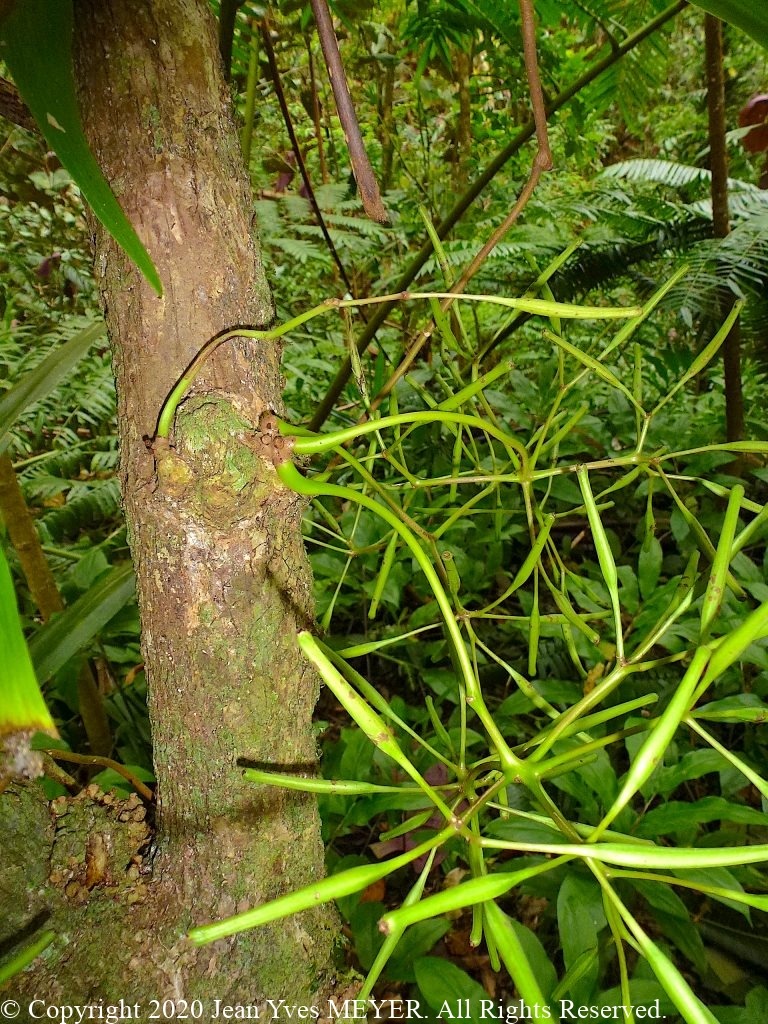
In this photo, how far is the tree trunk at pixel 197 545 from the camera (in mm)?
296

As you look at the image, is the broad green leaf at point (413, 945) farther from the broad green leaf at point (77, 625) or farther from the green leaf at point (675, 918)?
the broad green leaf at point (77, 625)

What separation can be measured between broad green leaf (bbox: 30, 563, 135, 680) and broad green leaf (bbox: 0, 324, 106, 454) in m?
0.16

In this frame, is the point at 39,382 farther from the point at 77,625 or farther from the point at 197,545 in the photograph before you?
the point at 197,545

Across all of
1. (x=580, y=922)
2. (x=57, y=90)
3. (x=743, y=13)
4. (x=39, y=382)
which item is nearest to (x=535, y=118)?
(x=743, y=13)

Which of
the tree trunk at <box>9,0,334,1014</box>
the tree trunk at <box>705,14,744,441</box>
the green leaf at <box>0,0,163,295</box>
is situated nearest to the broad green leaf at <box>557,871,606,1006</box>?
the tree trunk at <box>9,0,334,1014</box>

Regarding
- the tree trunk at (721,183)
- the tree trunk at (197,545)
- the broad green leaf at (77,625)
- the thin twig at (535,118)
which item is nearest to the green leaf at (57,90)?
the tree trunk at (197,545)

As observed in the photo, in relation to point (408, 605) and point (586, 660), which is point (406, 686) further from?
point (586, 660)

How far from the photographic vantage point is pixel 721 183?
109cm

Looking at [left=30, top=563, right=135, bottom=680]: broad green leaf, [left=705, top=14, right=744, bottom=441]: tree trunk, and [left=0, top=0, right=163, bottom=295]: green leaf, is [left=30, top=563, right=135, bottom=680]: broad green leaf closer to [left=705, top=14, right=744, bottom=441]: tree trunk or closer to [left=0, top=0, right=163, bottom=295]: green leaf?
[left=0, top=0, right=163, bottom=295]: green leaf

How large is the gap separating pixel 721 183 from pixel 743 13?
105cm

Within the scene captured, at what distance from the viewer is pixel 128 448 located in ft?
1.07

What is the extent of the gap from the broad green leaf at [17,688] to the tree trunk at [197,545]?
0.15 m

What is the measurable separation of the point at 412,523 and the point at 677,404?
1521 mm

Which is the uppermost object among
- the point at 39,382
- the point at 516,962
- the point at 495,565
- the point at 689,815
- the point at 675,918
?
the point at 39,382
